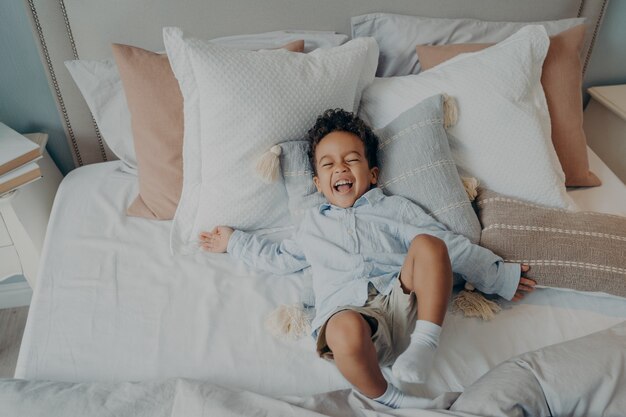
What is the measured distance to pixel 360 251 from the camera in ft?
3.71

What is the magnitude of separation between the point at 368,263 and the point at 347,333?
0.24 meters

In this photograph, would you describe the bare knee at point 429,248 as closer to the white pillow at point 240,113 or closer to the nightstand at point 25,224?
the white pillow at point 240,113

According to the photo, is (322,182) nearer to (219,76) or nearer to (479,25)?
(219,76)

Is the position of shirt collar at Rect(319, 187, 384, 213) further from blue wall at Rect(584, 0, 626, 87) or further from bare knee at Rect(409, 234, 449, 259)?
blue wall at Rect(584, 0, 626, 87)

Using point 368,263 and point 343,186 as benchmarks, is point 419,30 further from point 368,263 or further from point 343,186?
point 368,263

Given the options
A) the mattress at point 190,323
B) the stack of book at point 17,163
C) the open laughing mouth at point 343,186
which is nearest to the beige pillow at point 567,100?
the mattress at point 190,323

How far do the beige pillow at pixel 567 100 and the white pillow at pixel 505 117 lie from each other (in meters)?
0.06

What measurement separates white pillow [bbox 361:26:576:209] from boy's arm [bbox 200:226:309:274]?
49 centimetres

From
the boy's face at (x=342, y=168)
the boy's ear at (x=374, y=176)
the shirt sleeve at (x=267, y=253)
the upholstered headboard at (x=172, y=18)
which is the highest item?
the upholstered headboard at (x=172, y=18)

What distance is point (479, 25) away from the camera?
1478 mm

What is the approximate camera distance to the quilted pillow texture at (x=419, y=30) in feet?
4.77

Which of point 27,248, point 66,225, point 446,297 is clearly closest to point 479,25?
point 446,297

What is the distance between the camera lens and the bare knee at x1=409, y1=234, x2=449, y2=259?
0.98 m

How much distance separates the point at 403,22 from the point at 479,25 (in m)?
0.25
